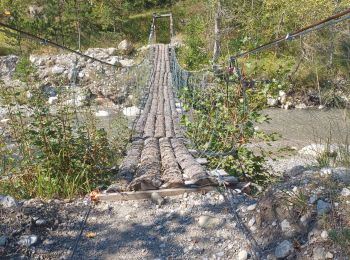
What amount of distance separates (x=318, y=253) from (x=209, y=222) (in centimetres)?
50

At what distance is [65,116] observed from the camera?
198cm

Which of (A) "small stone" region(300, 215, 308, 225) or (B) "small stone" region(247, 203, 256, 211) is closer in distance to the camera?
(A) "small stone" region(300, 215, 308, 225)

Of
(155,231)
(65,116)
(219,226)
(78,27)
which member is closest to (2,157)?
(65,116)

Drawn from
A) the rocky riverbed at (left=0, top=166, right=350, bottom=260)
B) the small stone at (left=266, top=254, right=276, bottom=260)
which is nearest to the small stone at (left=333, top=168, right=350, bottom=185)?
the rocky riverbed at (left=0, top=166, right=350, bottom=260)

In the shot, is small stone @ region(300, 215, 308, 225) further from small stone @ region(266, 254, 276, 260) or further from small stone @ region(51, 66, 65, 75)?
small stone @ region(51, 66, 65, 75)

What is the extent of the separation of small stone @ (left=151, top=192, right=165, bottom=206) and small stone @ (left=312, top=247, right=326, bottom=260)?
73 centimetres

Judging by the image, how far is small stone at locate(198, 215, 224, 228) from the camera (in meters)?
1.44

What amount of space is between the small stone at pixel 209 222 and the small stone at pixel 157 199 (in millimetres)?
215

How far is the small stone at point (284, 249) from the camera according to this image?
112 centimetres

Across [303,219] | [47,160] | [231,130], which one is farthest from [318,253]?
[47,160]

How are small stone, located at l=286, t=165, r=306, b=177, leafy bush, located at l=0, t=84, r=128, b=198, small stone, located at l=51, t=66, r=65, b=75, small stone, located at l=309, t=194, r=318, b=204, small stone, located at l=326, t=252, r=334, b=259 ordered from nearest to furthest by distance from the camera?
small stone, located at l=326, t=252, r=334, b=259, small stone, located at l=309, t=194, r=318, b=204, small stone, located at l=286, t=165, r=306, b=177, leafy bush, located at l=0, t=84, r=128, b=198, small stone, located at l=51, t=66, r=65, b=75

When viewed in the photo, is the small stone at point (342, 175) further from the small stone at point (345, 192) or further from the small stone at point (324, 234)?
the small stone at point (324, 234)

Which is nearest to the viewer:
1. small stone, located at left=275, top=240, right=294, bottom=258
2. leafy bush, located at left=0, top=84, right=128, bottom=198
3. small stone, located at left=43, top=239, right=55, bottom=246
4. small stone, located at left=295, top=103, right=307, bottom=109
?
small stone, located at left=275, top=240, right=294, bottom=258

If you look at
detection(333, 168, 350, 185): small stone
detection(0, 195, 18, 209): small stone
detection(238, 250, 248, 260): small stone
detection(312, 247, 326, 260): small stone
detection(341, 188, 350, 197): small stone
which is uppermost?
detection(333, 168, 350, 185): small stone
